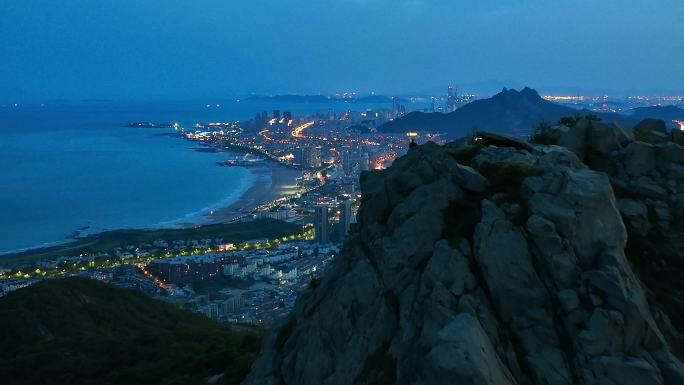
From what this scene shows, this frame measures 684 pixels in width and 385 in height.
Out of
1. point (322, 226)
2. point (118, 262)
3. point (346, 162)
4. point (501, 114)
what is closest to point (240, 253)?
point (322, 226)

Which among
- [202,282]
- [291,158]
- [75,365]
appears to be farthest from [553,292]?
[291,158]

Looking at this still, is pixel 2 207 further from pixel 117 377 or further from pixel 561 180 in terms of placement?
pixel 561 180

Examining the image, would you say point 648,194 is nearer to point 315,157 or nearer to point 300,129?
point 315,157

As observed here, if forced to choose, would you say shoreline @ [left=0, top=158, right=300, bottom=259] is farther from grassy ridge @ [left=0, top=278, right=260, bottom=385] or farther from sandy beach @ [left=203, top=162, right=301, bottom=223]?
grassy ridge @ [left=0, top=278, right=260, bottom=385]

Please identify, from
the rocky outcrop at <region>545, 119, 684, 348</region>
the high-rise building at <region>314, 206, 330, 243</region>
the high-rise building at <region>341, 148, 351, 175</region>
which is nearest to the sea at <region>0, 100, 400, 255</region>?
the high-rise building at <region>341, 148, 351, 175</region>

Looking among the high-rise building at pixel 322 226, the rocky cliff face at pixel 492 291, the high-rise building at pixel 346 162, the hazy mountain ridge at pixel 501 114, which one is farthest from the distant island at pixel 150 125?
the rocky cliff face at pixel 492 291
